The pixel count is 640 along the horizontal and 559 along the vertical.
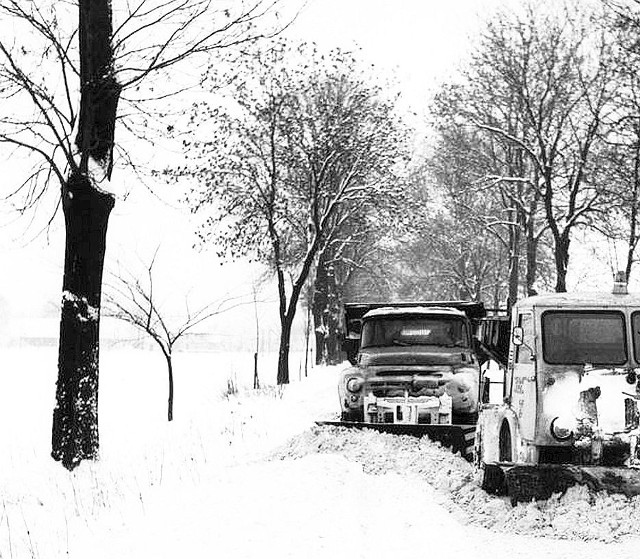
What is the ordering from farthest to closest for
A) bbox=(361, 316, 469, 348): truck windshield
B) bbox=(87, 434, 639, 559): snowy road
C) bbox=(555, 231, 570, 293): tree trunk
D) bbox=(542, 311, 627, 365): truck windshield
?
bbox=(555, 231, 570, 293): tree trunk, bbox=(361, 316, 469, 348): truck windshield, bbox=(542, 311, 627, 365): truck windshield, bbox=(87, 434, 639, 559): snowy road

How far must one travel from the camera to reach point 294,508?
7.76m

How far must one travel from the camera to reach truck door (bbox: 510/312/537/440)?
28.5 ft

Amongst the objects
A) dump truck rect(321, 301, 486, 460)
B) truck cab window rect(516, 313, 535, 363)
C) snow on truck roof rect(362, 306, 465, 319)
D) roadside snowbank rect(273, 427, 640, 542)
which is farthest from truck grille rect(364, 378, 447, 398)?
truck cab window rect(516, 313, 535, 363)

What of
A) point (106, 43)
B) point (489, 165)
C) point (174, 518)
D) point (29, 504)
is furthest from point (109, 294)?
point (489, 165)

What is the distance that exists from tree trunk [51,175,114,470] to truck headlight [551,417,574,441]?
6.73 metres

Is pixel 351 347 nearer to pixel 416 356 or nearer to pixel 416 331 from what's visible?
pixel 416 331

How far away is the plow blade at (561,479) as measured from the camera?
784 centimetres

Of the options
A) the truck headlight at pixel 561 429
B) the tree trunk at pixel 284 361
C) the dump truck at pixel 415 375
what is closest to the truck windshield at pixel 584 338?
the truck headlight at pixel 561 429

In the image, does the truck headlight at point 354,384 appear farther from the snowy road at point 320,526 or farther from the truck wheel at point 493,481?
the truck wheel at point 493,481

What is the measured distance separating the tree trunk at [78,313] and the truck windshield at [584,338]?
6379 millimetres

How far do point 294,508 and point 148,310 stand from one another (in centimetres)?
1632

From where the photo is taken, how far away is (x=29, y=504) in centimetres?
1017

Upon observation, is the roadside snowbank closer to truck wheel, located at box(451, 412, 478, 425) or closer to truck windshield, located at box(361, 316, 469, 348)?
truck wheel, located at box(451, 412, 478, 425)

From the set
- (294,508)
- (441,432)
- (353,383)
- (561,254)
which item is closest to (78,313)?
(353,383)
